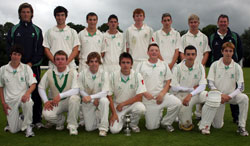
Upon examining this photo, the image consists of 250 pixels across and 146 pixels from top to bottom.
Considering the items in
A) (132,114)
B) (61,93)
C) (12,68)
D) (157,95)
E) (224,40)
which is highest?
(224,40)

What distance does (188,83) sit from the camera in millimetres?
5551

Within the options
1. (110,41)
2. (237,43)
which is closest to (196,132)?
(237,43)

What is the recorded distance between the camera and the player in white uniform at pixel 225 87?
16.3 ft

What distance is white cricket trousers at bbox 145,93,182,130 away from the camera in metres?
5.24

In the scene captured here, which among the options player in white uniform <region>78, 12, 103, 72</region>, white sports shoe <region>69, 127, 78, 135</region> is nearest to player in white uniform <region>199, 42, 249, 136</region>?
white sports shoe <region>69, 127, 78, 135</region>

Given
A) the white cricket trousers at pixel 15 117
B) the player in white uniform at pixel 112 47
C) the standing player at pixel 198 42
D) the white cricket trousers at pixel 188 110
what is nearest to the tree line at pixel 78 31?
the standing player at pixel 198 42

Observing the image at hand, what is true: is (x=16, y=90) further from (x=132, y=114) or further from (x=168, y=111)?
(x=168, y=111)

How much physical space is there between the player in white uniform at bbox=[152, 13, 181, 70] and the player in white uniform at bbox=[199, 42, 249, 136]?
4.31 ft

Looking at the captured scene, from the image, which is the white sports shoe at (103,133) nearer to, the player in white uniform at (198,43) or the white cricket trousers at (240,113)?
the white cricket trousers at (240,113)

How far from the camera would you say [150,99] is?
5.22m

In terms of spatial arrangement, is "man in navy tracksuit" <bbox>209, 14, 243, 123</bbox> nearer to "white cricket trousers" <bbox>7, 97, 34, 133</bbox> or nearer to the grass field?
the grass field

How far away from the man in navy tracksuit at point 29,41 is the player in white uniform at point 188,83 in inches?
119

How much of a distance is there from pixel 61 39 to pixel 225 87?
3.75 m

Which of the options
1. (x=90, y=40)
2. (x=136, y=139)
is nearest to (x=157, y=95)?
(x=136, y=139)
